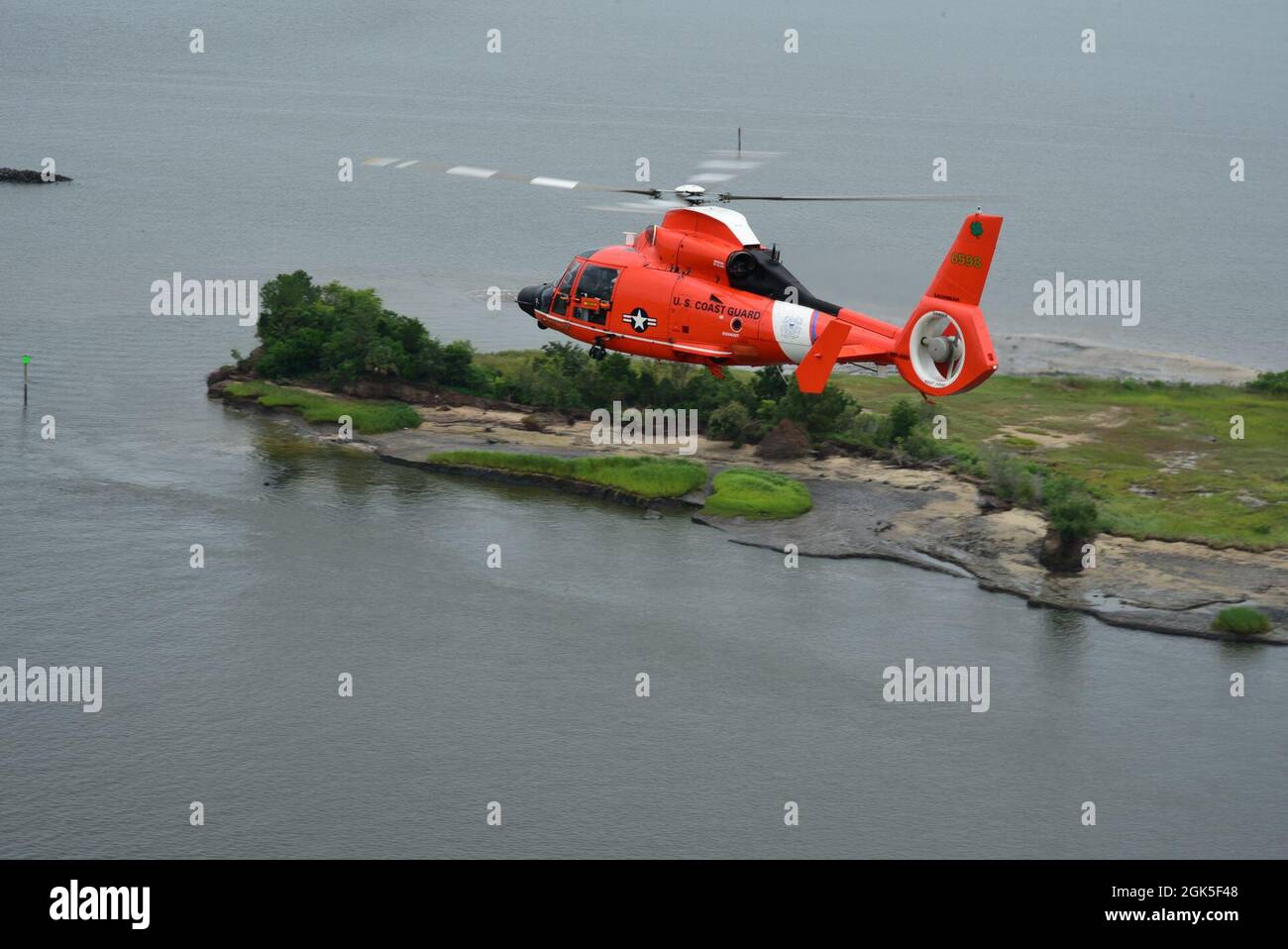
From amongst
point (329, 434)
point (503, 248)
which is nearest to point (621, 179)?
point (503, 248)

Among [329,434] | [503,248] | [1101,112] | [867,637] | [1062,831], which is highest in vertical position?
[1101,112]

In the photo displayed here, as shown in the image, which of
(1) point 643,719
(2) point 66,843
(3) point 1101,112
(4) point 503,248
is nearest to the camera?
(2) point 66,843

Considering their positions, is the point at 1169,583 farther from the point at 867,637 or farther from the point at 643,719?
the point at 643,719

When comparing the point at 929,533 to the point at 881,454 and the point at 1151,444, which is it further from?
the point at 1151,444

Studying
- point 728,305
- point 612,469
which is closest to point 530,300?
point 728,305

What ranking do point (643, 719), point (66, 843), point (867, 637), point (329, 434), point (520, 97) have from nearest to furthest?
point (66, 843) → point (643, 719) → point (867, 637) → point (329, 434) → point (520, 97)

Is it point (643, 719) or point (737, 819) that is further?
point (643, 719)
